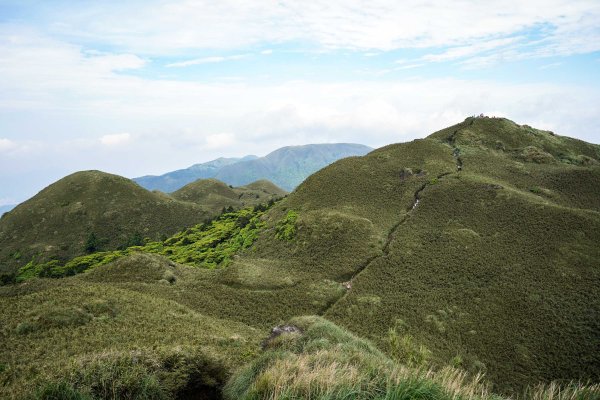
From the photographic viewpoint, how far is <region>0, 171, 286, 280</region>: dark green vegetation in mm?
107125

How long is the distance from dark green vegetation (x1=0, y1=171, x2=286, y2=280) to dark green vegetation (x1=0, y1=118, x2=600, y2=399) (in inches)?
1525

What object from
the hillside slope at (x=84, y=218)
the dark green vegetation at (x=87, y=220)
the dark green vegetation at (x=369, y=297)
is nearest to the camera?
the dark green vegetation at (x=369, y=297)

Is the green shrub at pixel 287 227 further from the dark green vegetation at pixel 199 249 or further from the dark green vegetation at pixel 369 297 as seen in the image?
the dark green vegetation at pixel 199 249

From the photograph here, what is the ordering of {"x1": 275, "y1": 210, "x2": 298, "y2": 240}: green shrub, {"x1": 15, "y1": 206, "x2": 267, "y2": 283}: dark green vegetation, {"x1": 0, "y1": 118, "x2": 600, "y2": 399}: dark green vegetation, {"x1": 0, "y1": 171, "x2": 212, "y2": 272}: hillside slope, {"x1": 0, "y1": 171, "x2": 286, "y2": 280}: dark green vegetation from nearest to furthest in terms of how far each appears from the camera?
{"x1": 0, "y1": 118, "x2": 600, "y2": 399}: dark green vegetation → {"x1": 275, "y1": 210, "x2": 298, "y2": 240}: green shrub → {"x1": 15, "y1": 206, "x2": 267, "y2": 283}: dark green vegetation → {"x1": 0, "y1": 171, "x2": 286, "y2": 280}: dark green vegetation → {"x1": 0, "y1": 171, "x2": 212, "y2": 272}: hillside slope

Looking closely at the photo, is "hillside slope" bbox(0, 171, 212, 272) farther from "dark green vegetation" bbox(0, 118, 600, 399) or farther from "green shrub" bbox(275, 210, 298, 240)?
"green shrub" bbox(275, 210, 298, 240)

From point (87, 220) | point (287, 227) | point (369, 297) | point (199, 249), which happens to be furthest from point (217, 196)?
point (369, 297)

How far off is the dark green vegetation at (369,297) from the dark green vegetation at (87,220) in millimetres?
38735

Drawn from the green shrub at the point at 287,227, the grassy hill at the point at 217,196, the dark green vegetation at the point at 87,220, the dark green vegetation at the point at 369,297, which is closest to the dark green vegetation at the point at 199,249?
the dark green vegetation at the point at 369,297

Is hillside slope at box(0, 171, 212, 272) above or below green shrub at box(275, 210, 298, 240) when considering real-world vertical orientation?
above

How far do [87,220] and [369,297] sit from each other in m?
108

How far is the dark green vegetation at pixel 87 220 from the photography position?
10712cm

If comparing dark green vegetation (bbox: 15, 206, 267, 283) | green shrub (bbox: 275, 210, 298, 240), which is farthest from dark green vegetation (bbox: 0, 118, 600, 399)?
dark green vegetation (bbox: 15, 206, 267, 283)

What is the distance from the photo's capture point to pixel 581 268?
50125mm

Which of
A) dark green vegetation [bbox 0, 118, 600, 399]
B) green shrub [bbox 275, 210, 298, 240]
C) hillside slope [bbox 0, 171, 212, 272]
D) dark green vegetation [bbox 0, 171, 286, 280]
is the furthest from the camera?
hillside slope [bbox 0, 171, 212, 272]
